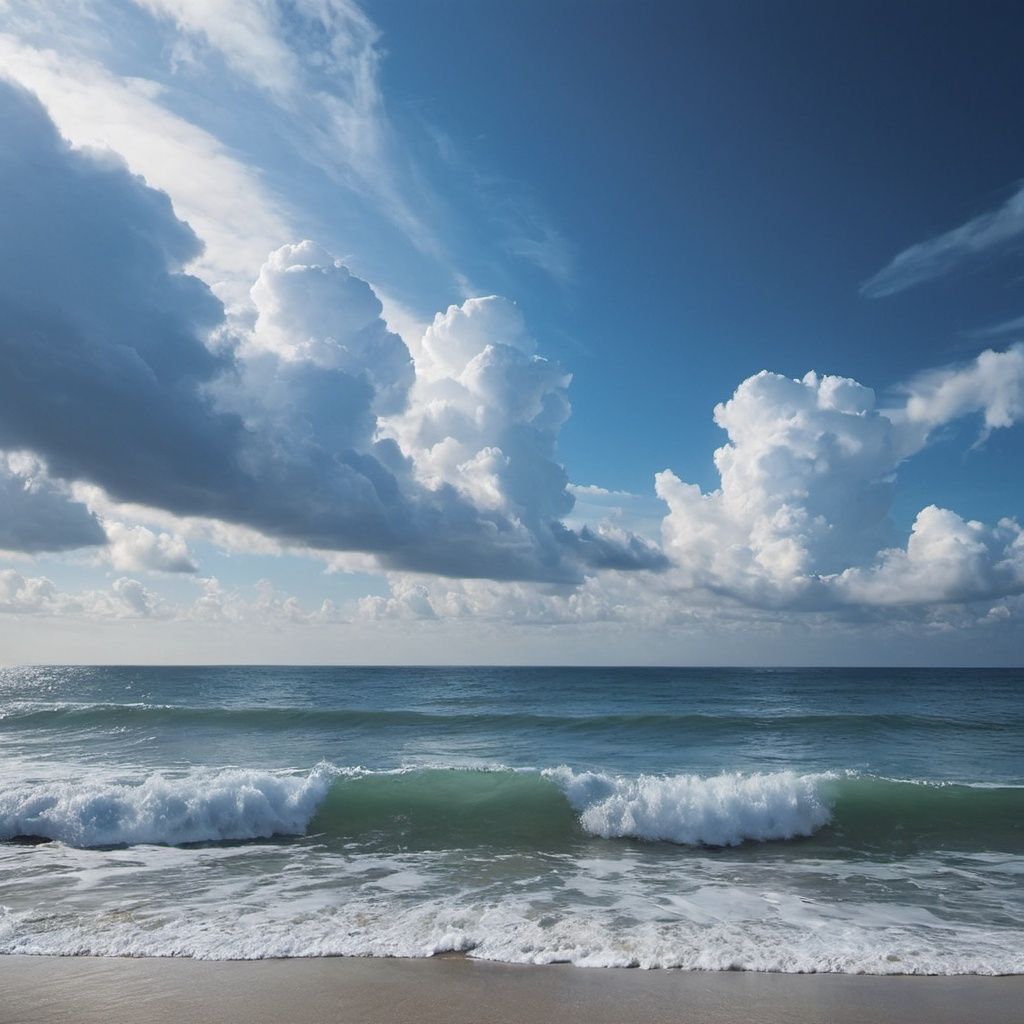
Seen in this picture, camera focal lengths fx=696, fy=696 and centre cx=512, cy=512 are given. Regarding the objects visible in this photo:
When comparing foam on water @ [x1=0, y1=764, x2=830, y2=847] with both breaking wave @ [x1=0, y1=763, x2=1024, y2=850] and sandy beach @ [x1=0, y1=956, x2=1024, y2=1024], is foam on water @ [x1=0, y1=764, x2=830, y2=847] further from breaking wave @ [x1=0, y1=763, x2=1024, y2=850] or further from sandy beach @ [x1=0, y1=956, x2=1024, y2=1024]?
sandy beach @ [x1=0, y1=956, x2=1024, y2=1024]

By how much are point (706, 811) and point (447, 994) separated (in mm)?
8506

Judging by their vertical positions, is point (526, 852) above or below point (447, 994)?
below

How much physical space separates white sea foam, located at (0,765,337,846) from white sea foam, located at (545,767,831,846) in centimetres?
590

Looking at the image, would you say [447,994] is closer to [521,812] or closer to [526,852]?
[526,852]

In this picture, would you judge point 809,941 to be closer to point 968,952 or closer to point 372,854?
point 968,952

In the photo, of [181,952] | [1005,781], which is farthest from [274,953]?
[1005,781]

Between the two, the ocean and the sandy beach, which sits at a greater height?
the sandy beach

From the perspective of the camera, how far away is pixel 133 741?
2473 centimetres

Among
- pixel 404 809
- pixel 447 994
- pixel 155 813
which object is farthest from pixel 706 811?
pixel 155 813

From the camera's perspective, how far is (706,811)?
1333cm

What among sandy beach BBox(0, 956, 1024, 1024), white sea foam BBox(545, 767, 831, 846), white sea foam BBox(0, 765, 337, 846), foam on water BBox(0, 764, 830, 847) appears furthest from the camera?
white sea foam BBox(545, 767, 831, 846)

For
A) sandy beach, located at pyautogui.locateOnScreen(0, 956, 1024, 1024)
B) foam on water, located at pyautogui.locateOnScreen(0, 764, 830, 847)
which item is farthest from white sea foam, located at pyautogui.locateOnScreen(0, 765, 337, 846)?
sandy beach, located at pyautogui.locateOnScreen(0, 956, 1024, 1024)

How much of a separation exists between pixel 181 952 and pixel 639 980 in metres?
4.63

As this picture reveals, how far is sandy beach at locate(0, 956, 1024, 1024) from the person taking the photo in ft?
18.7
